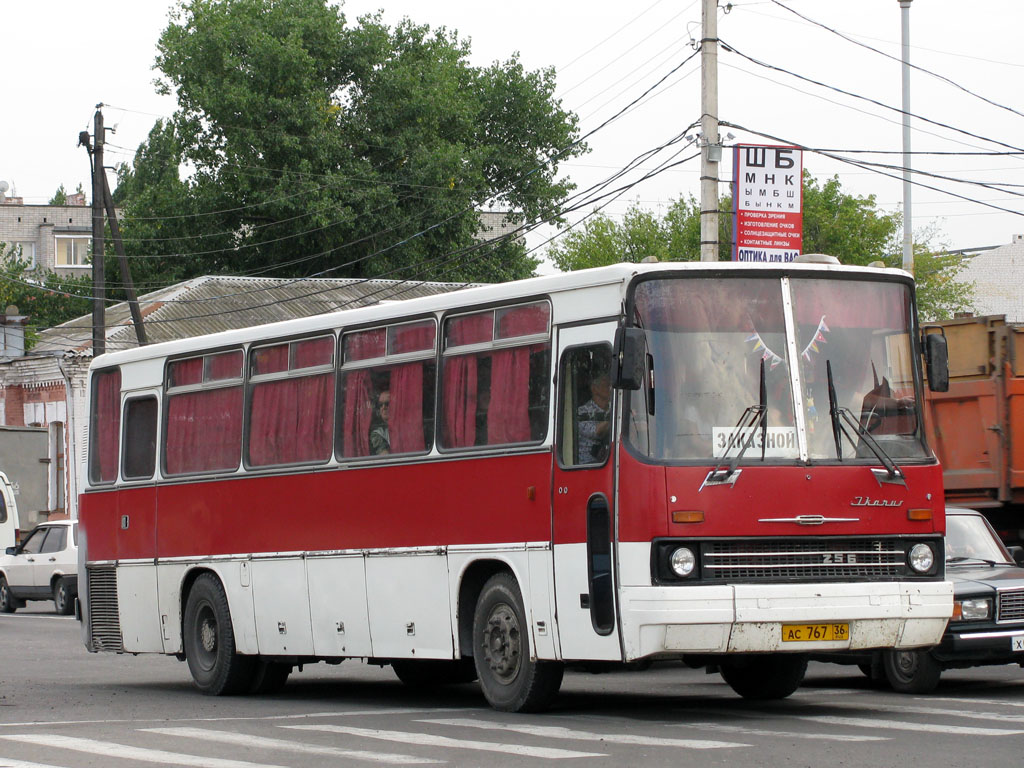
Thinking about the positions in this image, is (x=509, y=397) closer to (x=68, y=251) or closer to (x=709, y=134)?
(x=709, y=134)

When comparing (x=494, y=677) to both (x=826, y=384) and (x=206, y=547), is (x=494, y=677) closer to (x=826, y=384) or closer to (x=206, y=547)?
Answer: (x=826, y=384)

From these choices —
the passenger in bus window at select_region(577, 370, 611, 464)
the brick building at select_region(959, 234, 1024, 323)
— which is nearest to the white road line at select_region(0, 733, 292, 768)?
the passenger in bus window at select_region(577, 370, 611, 464)

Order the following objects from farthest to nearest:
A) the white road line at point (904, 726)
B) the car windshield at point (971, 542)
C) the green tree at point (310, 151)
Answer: the green tree at point (310, 151) → the car windshield at point (971, 542) → the white road line at point (904, 726)

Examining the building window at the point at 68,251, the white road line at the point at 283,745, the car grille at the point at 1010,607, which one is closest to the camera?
the white road line at the point at 283,745

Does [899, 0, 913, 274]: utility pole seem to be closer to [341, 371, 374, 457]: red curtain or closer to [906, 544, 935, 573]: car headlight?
[341, 371, 374, 457]: red curtain

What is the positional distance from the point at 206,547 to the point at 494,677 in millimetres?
4550

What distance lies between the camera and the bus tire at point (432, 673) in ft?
51.5

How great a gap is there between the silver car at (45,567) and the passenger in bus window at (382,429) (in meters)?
20.0

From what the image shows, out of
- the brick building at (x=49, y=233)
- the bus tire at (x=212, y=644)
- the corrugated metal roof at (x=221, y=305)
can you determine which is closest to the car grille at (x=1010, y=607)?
the bus tire at (x=212, y=644)

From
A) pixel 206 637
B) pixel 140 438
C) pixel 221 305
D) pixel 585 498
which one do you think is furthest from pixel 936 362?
pixel 221 305

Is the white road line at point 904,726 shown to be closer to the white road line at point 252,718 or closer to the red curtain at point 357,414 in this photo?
the white road line at point 252,718

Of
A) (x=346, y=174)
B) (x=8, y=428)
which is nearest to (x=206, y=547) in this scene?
(x=8, y=428)

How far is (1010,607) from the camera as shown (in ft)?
48.0

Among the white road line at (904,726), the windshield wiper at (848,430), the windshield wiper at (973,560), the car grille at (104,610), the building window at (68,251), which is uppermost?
the building window at (68,251)
